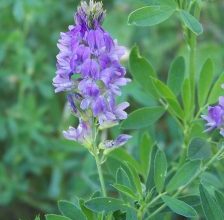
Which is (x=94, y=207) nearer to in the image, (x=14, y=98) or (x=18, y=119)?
(x=18, y=119)

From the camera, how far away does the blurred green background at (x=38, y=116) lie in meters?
2.60

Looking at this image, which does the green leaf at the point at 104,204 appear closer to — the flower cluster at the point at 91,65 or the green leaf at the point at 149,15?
→ the flower cluster at the point at 91,65

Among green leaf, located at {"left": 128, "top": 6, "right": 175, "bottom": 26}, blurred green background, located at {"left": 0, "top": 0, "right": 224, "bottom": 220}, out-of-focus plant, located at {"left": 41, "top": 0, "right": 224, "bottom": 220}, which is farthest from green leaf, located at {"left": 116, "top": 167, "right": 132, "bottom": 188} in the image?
blurred green background, located at {"left": 0, "top": 0, "right": 224, "bottom": 220}

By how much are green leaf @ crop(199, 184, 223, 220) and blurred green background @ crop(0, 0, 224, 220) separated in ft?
2.75

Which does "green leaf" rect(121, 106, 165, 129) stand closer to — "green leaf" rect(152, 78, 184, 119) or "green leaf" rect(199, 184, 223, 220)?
"green leaf" rect(152, 78, 184, 119)

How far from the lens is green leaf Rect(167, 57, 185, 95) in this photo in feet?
5.90

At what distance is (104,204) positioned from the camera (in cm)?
145

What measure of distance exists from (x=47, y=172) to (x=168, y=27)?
3.38 feet

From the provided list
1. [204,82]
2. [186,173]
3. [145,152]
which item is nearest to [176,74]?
[204,82]

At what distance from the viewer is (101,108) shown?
1.40m

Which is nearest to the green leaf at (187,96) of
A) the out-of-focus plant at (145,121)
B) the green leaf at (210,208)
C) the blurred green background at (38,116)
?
the out-of-focus plant at (145,121)

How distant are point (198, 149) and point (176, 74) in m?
0.29

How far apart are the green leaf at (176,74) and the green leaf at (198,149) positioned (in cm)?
25

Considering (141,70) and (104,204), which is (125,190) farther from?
(141,70)
